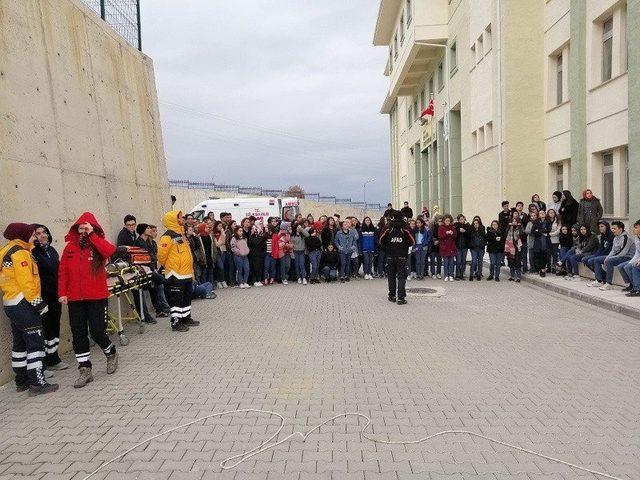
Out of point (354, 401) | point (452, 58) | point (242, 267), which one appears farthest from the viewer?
point (452, 58)

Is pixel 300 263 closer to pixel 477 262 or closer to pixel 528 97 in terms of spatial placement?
pixel 477 262

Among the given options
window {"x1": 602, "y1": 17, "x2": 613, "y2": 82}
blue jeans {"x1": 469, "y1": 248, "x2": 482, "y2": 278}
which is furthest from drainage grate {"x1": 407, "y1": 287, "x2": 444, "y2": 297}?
window {"x1": 602, "y1": 17, "x2": 613, "y2": 82}

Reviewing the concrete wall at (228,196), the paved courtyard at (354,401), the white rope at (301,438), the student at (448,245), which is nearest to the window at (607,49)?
the student at (448,245)

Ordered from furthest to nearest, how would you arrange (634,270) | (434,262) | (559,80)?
(559,80), (434,262), (634,270)

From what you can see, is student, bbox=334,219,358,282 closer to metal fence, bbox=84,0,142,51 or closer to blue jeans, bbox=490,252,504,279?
blue jeans, bbox=490,252,504,279

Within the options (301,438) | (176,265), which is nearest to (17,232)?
(176,265)

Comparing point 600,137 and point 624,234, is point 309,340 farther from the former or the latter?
point 600,137

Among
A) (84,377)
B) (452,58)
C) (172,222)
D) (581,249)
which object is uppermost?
(452,58)

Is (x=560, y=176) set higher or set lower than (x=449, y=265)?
higher

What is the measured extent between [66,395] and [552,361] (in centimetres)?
561

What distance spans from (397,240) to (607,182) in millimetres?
6698

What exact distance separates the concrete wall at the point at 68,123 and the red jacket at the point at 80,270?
0.93 metres

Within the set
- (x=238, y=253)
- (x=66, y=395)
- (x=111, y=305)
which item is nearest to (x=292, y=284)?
(x=238, y=253)

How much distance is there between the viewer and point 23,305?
5.91 meters
